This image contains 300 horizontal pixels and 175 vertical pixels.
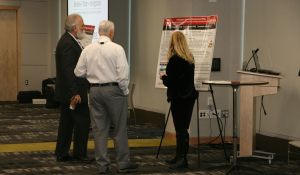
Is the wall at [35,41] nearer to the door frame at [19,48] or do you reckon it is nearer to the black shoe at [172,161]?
the door frame at [19,48]

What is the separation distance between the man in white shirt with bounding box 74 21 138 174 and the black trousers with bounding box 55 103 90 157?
47 cm

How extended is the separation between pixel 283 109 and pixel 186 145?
4.93ft

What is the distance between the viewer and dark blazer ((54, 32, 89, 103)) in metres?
3.89

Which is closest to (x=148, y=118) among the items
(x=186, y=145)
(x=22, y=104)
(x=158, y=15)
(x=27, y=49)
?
(x=158, y=15)

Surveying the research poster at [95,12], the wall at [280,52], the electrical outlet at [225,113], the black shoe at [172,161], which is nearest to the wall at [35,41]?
the research poster at [95,12]

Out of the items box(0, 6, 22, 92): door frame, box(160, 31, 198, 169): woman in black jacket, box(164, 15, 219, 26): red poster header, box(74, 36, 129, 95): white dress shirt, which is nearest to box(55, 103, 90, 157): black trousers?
box(74, 36, 129, 95): white dress shirt

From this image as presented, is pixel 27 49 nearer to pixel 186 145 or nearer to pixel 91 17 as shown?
pixel 91 17

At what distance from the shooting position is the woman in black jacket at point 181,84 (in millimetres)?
3809

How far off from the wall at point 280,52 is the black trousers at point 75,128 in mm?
2327

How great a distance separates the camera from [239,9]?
17.2 feet

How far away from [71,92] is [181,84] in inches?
44.4

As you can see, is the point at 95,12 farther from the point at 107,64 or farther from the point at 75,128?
the point at 107,64

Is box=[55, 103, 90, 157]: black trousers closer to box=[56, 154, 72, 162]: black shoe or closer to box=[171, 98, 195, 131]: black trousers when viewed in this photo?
box=[56, 154, 72, 162]: black shoe

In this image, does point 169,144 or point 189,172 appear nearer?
point 189,172
